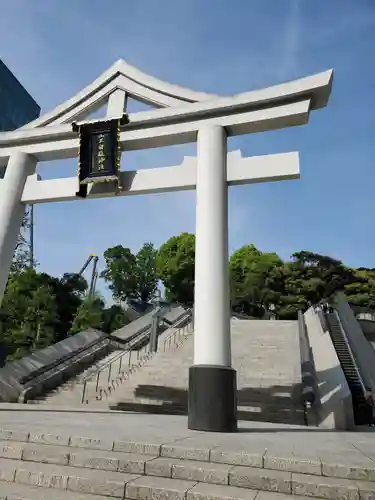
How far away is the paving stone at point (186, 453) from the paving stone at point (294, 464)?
0.60 metres

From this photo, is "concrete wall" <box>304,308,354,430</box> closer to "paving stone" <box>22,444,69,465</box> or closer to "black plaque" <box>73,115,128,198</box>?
"paving stone" <box>22,444,69,465</box>

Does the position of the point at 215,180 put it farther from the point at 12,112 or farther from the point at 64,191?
the point at 12,112

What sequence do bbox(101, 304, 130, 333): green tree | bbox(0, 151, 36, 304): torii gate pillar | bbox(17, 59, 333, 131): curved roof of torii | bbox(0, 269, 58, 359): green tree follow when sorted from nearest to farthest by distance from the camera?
bbox(17, 59, 333, 131): curved roof of torii, bbox(0, 151, 36, 304): torii gate pillar, bbox(0, 269, 58, 359): green tree, bbox(101, 304, 130, 333): green tree

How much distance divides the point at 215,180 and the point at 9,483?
216 inches

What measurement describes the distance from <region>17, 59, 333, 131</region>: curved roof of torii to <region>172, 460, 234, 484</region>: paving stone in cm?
641

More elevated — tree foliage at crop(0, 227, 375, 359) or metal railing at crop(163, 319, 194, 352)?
tree foliage at crop(0, 227, 375, 359)

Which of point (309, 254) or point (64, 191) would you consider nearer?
point (64, 191)

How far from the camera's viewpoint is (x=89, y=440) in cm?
424

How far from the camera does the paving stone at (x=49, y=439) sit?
4324 millimetres

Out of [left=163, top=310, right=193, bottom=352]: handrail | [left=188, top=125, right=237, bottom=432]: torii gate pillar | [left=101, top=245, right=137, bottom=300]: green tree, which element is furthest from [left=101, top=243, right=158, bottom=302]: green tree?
[left=188, top=125, right=237, bottom=432]: torii gate pillar

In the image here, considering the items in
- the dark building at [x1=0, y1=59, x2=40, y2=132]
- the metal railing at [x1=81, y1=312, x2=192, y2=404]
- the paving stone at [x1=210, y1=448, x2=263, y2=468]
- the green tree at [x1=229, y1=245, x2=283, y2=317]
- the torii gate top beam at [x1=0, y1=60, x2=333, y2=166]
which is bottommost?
the paving stone at [x1=210, y1=448, x2=263, y2=468]

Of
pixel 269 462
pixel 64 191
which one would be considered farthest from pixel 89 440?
pixel 64 191

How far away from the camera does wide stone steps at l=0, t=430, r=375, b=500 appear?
3207 millimetres

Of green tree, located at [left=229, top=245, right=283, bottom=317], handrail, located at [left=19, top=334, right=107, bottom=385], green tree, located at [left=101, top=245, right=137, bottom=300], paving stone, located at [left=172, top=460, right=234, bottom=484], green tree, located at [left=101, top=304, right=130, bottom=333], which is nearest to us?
paving stone, located at [left=172, top=460, right=234, bottom=484]
